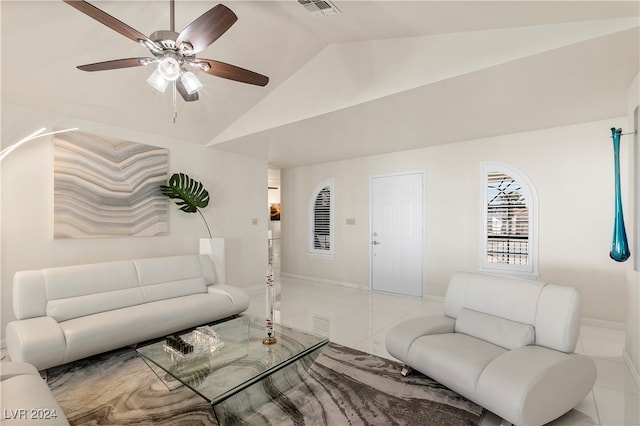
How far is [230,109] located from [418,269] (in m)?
3.83

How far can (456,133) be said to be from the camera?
13.8ft

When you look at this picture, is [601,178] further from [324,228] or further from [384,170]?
[324,228]

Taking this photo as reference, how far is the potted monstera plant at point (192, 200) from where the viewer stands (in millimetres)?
4293

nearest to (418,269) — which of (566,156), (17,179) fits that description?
(566,156)

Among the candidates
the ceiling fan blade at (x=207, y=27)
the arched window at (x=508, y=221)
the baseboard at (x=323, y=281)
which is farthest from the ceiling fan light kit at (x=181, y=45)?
the baseboard at (x=323, y=281)

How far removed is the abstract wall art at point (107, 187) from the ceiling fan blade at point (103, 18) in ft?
7.96

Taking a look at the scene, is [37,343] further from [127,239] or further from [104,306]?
[127,239]

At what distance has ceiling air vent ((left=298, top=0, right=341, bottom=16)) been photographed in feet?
7.54

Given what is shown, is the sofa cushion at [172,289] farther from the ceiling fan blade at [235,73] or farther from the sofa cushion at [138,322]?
the ceiling fan blade at [235,73]

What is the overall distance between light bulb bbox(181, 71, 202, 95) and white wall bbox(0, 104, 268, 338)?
225cm

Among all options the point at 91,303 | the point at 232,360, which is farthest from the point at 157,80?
the point at 91,303

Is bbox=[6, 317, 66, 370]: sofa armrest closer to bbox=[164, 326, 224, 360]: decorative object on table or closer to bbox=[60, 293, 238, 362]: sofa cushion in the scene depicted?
bbox=[60, 293, 238, 362]: sofa cushion

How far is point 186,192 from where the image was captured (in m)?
4.35

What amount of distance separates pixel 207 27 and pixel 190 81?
1.81ft
